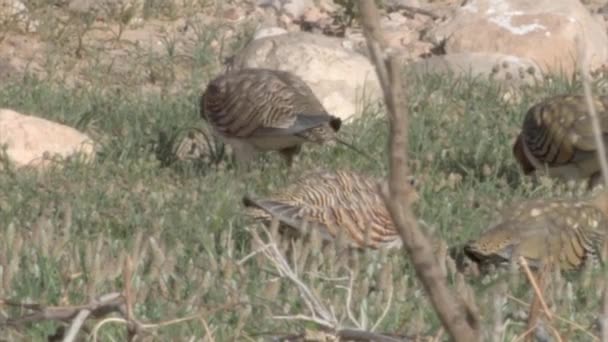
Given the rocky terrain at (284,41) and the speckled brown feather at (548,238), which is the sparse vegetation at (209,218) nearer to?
the rocky terrain at (284,41)

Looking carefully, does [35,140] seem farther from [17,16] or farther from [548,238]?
[548,238]

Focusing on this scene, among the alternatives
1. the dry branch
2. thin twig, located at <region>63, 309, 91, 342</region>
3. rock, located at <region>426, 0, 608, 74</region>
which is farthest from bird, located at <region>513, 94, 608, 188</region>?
the dry branch

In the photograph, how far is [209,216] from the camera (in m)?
6.90

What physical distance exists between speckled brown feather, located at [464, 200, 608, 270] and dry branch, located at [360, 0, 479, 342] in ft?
12.1

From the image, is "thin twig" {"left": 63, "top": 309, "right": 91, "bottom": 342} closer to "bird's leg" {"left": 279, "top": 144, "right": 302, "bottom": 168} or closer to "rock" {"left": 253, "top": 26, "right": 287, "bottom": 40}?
"bird's leg" {"left": 279, "top": 144, "right": 302, "bottom": 168}

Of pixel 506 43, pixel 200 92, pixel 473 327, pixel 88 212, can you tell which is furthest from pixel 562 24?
pixel 473 327

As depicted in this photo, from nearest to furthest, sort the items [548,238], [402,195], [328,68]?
[402,195] → [548,238] → [328,68]

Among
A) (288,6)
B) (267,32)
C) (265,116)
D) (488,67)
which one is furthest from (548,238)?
(288,6)

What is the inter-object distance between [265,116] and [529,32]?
3.48m

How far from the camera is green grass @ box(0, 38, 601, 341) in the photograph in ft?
15.9

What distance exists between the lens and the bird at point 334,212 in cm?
610

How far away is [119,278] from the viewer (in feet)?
17.4

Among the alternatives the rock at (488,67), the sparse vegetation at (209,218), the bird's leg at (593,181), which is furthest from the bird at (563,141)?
the rock at (488,67)

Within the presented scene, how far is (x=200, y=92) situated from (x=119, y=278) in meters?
4.97
